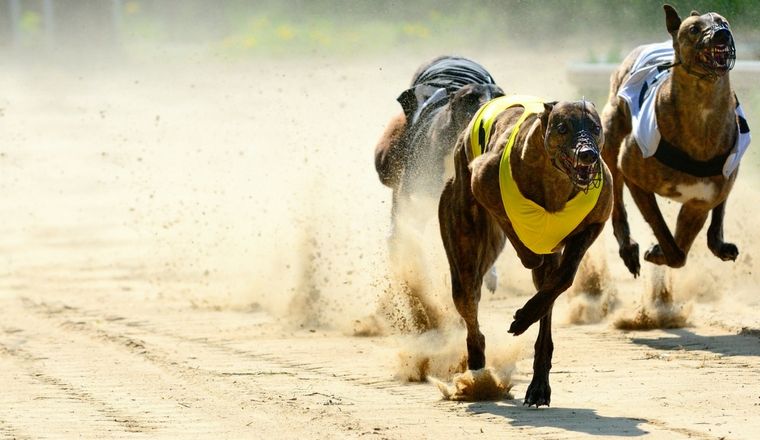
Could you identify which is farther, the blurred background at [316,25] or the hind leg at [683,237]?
the blurred background at [316,25]

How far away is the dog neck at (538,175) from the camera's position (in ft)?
19.6

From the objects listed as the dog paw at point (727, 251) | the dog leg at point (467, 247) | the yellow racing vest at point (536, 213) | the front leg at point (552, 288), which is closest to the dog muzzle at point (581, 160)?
→ the yellow racing vest at point (536, 213)

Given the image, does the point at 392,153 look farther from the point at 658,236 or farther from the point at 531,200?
the point at 531,200

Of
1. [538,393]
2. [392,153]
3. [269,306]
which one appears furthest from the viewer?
[269,306]

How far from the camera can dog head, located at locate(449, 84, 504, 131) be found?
7.87 m

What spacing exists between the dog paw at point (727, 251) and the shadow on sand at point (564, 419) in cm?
209

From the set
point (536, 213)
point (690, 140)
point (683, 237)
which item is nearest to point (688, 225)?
point (683, 237)

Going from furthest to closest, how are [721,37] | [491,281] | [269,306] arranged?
1. [269,306]
2. [491,281]
3. [721,37]

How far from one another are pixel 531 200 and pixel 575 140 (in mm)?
443

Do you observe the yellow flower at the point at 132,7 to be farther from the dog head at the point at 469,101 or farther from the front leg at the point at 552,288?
the front leg at the point at 552,288

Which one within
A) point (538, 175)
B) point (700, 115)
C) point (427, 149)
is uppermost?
point (700, 115)

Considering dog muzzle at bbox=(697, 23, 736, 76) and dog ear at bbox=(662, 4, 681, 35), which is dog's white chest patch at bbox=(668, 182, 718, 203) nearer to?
dog muzzle at bbox=(697, 23, 736, 76)

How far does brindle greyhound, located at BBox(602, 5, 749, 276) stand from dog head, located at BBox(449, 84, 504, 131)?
853 mm

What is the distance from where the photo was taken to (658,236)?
8141mm
